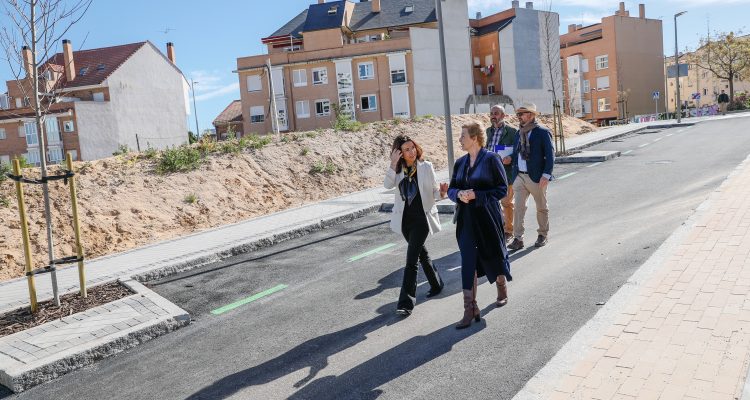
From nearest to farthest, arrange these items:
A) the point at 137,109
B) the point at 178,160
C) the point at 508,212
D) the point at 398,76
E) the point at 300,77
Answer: the point at 508,212, the point at 178,160, the point at 398,76, the point at 300,77, the point at 137,109

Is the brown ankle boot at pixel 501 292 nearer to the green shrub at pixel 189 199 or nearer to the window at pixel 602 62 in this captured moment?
the green shrub at pixel 189 199

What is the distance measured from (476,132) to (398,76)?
48.4 m

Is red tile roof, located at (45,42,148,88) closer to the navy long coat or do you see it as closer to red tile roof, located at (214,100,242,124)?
red tile roof, located at (214,100,242,124)

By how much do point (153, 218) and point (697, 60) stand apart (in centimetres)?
6282

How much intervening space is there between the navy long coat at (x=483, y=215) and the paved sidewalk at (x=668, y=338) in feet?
3.51

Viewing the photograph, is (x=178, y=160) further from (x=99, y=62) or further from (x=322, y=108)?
(x=99, y=62)

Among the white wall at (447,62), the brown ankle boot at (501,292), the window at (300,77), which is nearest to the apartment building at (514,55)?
the white wall at (447,62)

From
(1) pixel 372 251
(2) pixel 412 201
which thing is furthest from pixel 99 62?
(2) pixel 412 201

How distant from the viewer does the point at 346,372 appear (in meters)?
4.70

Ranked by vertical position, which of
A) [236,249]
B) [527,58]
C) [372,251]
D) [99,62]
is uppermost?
[99,62]

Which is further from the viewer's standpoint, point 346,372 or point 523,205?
point 523,205

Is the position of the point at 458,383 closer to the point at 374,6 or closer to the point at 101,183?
the point at 101,183

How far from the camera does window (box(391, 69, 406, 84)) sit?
172 feet

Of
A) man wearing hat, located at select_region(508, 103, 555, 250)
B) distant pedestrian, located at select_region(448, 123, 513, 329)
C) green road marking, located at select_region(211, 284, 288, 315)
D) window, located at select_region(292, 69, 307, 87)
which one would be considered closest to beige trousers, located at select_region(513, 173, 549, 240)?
man wearing hat, located at select_region(508, 103, 555, 250)
